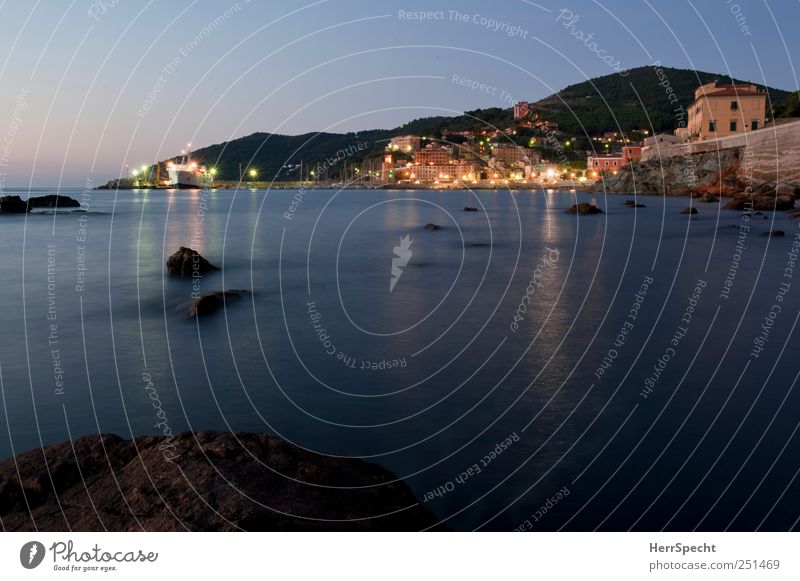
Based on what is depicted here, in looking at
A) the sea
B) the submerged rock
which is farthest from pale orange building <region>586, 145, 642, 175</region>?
the sea

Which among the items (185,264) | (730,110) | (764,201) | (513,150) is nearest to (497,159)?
(513,150)

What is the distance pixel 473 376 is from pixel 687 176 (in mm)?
72493

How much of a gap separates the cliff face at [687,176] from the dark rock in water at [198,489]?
62.6 meters

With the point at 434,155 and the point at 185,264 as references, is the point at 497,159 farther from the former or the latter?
the point at 185,264

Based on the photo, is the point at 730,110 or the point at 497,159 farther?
the point at 497,159

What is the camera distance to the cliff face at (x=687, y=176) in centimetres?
6456

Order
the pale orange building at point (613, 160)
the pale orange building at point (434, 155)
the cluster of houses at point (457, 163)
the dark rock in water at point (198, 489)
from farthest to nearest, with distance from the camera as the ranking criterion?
the cluster of houses at point (457, 163) → the pale orange building at point (434, 155) → the pale orange building at point (613, 160) → the dark rock in water at point (198, 489)

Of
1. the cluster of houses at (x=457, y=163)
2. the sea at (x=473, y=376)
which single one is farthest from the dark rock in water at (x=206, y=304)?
the cluster of houses at (x=457, y=163)

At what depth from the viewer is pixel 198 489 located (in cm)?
461

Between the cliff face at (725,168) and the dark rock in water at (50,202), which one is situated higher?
the cliff face at (725,168)

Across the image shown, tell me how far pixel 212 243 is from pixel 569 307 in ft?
79.7

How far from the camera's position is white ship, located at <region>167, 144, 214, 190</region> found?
176 metres

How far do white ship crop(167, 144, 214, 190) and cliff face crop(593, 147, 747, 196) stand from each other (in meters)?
117

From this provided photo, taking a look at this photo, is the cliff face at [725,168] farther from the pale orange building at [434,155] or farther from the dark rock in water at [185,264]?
the pale orange building at [434,155]
